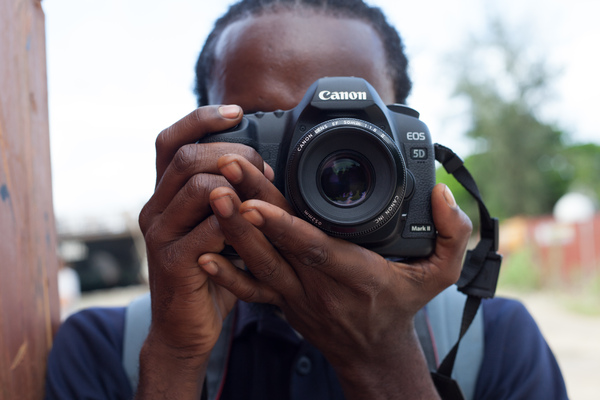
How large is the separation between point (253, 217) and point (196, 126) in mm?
308

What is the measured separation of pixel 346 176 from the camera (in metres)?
1.17

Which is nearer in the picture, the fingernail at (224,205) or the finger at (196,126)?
the fingernail at (224,205)

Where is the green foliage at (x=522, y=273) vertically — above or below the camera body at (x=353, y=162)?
below

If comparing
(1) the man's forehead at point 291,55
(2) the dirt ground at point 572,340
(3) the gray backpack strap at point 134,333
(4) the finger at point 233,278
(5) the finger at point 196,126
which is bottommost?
(2) the dirt ground at point 572,340

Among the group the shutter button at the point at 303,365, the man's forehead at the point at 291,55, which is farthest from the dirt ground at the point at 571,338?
the man's forehead at the point at 291,55

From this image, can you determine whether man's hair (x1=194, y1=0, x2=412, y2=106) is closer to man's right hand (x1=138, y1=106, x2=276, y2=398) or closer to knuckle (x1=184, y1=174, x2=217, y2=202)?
man's right hand (x1=138, y1=106, x2=276, y2=398)

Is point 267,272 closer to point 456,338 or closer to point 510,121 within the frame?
point 456,338

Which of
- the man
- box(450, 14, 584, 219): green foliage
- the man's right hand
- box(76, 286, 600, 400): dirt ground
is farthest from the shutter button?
box(450, 14, 584, 219): green foliage

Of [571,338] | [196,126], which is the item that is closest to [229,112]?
[196,126]

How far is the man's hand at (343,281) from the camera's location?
3.31ft

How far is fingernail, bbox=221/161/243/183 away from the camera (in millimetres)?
996

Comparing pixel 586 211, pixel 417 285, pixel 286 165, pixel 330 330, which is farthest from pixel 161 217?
pixel 586 211

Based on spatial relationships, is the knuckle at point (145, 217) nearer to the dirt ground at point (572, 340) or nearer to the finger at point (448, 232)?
the finger at point (448, 232)

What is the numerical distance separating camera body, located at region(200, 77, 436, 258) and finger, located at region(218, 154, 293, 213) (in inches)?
2.8
